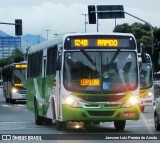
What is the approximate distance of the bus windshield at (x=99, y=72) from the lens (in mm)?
18906

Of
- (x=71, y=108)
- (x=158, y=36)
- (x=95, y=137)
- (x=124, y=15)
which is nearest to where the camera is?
(x=95, y=137)

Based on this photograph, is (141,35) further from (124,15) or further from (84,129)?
(84,129)

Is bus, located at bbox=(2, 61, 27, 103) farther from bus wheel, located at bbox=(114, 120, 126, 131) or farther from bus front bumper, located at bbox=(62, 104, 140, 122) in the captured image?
bus front bumper, located at bbox=(62, 104, 140, 122)

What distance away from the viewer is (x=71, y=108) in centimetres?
1877

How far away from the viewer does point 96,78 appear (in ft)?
62.2

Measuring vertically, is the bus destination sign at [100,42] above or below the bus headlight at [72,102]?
above

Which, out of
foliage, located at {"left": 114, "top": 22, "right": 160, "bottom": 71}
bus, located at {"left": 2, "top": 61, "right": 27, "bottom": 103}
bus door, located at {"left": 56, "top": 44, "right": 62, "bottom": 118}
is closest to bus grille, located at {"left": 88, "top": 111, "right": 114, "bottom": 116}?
bus door, located at {"left": 56, "top": 44, "right": 62, "bottom": 118}

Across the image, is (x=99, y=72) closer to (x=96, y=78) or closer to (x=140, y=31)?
(x=96, y=78)

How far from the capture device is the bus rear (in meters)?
18.8

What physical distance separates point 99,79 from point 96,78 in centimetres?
10

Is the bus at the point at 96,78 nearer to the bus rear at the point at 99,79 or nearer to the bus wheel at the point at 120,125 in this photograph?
the bus rear at the point at 99,79

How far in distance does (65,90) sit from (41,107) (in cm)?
409

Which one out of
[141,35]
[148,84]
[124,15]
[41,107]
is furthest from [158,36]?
[41,107]

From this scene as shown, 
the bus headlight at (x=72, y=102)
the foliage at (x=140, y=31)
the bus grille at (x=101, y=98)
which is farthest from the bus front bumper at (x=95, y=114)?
the foliage at (x=140, y=31)
